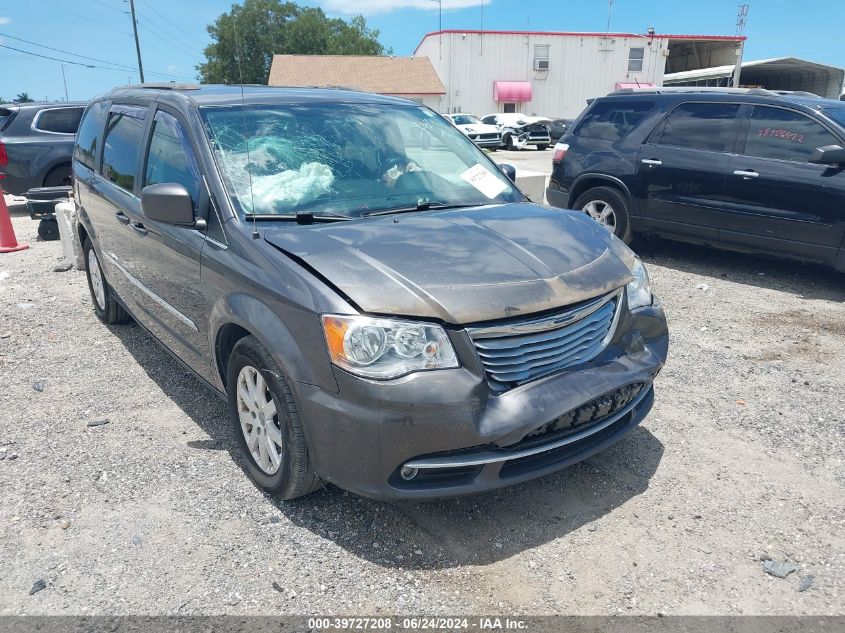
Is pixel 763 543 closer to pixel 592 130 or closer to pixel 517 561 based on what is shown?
pixel 517 561

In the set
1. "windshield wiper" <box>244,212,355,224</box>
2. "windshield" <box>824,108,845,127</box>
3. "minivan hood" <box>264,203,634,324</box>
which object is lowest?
"minivan hood" <box>264,203,634,324</box>

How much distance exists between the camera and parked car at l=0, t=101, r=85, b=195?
10898 millimetres

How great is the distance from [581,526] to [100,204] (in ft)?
13.4

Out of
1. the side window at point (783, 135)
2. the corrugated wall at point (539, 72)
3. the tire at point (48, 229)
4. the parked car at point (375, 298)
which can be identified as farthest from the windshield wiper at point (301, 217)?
the corrugated wall at point (539, 72)

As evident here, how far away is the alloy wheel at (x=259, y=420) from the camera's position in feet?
9.88

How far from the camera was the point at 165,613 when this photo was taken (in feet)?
8.29

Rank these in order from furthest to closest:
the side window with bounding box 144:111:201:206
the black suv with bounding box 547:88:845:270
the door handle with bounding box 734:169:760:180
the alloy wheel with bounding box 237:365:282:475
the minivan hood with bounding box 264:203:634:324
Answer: the door handle with bounding box 734:169:760:180, the black suv with bounding box 547:88:845:270, the side window with bounding box 144:111:201:206, the alloy wheel with bounding box 237:365:282:475, the minivan hood with bounding box 264:203:634:324

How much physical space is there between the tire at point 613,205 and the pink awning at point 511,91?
39432 millimetres

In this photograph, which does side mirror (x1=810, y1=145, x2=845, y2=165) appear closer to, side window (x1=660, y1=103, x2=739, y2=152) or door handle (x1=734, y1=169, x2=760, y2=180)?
door handle (x1=734, y1=169, x2=760, y2=180)

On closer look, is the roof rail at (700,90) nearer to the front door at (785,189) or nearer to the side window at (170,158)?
the front door at (785,189)

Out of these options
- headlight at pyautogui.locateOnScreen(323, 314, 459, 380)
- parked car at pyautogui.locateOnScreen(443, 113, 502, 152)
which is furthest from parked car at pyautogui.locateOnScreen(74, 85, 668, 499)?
parked car at pyautogui.locateOnScreen(443, 113, 502, 152)

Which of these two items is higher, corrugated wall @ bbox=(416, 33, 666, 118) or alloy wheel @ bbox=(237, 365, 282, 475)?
corrugated wall @ bbox=(416, 33, 666, 118)

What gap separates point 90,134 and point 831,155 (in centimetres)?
639

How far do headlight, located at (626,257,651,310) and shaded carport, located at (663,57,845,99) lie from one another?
42344 millimetres
